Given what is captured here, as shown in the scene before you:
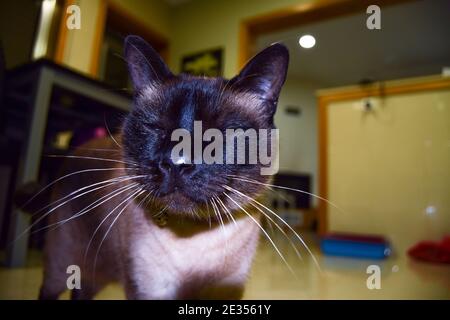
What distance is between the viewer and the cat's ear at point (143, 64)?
0.51 metres

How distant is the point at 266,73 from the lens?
19.3 inches

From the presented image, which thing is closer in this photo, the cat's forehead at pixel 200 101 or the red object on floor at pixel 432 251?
the cat's forehead at pixel 200 101

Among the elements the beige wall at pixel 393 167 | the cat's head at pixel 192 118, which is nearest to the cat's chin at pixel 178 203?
the cat's head at pixel 192 118

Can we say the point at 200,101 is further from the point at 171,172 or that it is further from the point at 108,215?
the point at 108,215

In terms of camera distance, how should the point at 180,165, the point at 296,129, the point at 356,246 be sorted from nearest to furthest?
1. the point at 180,165
2. the point at 296,129
3. the point at 356,246

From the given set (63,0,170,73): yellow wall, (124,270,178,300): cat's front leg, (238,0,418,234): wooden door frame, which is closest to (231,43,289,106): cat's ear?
(238,0,418,234): wooden door frame

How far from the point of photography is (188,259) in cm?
56

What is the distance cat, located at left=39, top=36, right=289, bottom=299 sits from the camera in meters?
0.47

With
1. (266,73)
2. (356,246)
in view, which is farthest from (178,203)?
(356,246)

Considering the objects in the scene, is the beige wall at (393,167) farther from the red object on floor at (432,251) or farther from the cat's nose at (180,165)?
the cat's nose at (180,165)

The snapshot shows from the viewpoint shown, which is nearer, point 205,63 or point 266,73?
point 266,73

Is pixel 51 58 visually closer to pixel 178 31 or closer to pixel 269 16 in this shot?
pixel 178 31

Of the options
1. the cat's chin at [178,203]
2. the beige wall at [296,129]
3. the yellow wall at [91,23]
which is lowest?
the cat's chin at [178,203]

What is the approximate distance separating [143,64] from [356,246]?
3.08ft
